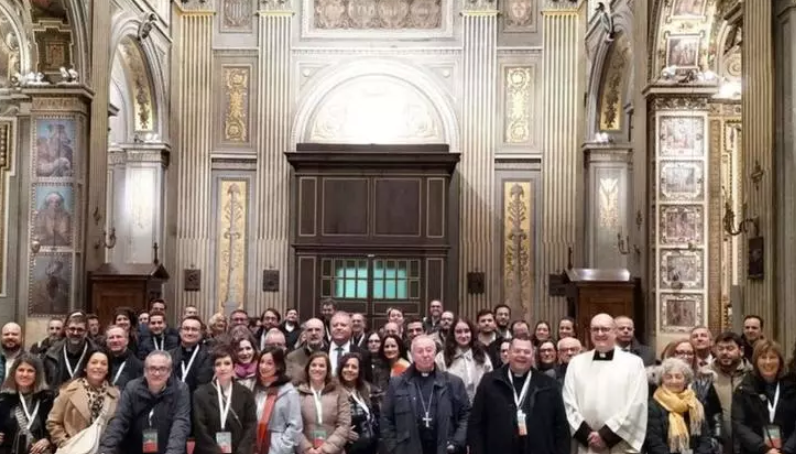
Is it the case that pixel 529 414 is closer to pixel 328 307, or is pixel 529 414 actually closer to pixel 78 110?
pixel 328 307

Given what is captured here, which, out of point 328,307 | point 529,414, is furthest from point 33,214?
point 529,414

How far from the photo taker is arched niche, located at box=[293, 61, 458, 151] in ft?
71.7

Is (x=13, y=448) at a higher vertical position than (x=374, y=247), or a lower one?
lower

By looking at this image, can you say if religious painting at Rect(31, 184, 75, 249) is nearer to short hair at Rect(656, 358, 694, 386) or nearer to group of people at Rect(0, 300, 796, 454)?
group of people at Rect(0, 300, 796, 454)

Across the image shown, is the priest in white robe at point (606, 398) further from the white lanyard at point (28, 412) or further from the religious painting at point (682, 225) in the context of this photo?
the religious painting at point (682, 225)

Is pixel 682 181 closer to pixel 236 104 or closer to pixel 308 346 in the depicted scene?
pixel 308 346

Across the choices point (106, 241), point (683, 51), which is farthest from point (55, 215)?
point (683, 51)

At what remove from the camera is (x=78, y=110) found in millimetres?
15414

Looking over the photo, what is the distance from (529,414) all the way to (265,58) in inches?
640

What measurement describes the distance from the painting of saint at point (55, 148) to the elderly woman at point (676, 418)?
1107 cm

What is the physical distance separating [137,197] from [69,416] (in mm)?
14057

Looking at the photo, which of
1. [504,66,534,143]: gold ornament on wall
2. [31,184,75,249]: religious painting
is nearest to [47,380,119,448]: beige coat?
[31,184,75,249]: religious painting

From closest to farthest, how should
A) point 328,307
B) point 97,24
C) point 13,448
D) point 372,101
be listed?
point 13,448
point 328,307
point 97,24
point 372,101

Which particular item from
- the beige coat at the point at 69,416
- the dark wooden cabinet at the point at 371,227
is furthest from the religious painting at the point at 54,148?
the beige coat at the point at 69,416
